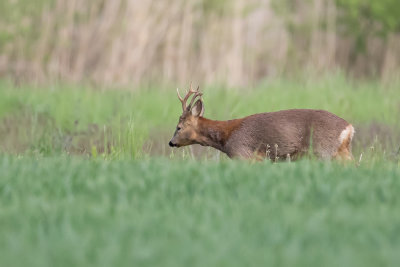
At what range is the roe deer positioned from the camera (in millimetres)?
7637

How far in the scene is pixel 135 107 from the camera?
1149cm

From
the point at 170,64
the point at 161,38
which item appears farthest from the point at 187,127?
the point at 170,64

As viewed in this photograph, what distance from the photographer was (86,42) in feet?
50.9

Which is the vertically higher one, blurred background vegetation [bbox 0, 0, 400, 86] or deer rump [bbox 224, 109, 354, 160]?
blurred background vegetation [bbox 0, 0, 400, 86]

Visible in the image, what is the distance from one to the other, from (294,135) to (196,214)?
323cm

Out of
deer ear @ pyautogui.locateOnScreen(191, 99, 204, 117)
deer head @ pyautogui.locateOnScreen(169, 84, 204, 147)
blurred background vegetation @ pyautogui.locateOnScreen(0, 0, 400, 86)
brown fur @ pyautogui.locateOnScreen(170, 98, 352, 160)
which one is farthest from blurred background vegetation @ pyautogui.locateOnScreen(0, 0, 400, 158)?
brown fur @ pyautogui.locateOnScreen(170, 98, 352, 160)

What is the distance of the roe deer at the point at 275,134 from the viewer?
7637 millimetres

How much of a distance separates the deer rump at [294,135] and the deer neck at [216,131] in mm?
124

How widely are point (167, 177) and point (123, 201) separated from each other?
67 cm

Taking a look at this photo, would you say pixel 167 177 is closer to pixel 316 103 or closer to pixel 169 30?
pixel 316 103

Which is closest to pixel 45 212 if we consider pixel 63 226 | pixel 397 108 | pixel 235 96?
pixel 63 226

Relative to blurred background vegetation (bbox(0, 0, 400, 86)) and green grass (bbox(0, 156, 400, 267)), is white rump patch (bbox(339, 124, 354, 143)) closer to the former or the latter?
green grass (bbox(0, 156, 400, 267))

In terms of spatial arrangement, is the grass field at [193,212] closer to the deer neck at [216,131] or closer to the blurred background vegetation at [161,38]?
the deer neck at [216,131]

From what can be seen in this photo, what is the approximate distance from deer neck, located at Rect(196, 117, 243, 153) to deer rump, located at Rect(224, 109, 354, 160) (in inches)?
4.9
